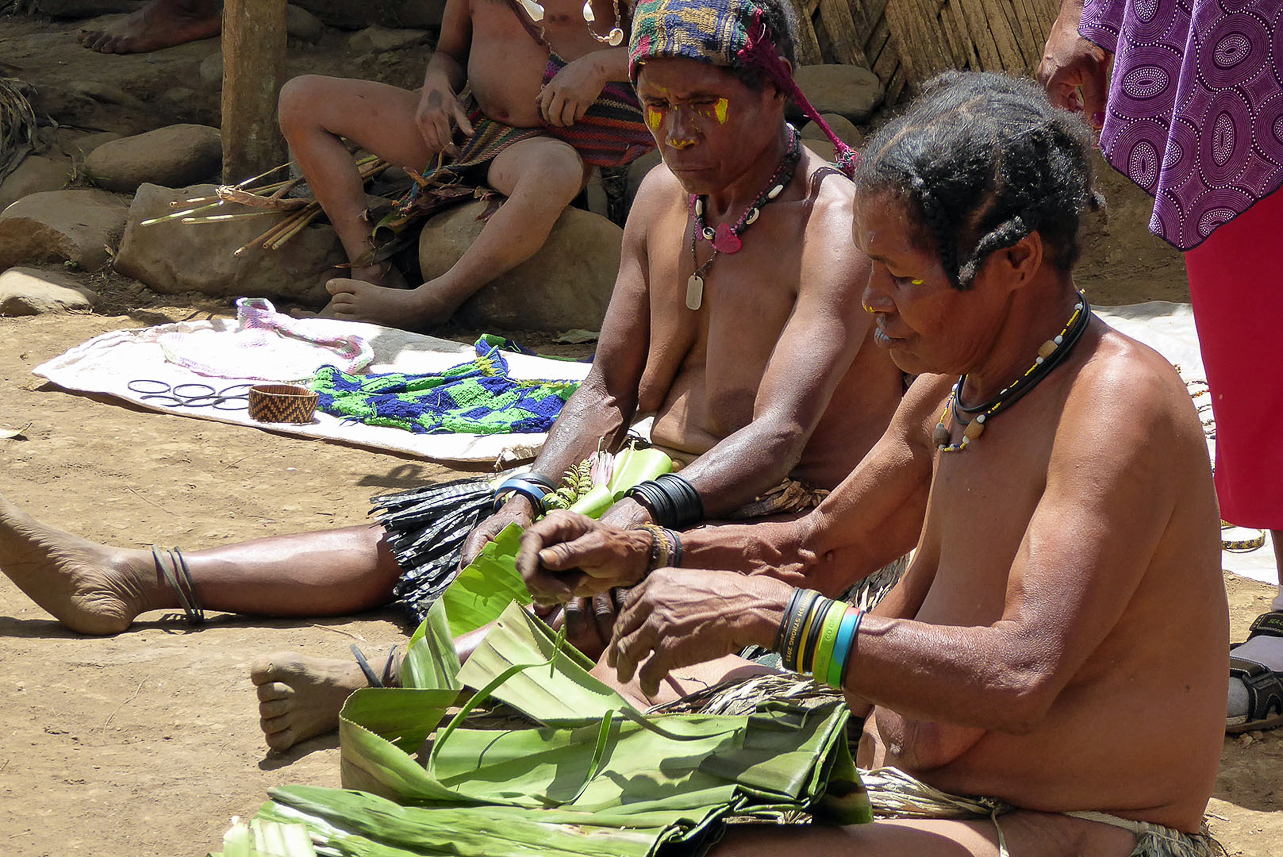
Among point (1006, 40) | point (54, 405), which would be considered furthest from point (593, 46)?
point (54, 405)

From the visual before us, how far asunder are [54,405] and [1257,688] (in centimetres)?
482

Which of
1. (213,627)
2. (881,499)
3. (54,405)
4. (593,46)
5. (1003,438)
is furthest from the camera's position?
(593,46)

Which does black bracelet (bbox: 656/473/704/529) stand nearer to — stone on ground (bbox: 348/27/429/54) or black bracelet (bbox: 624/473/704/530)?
black bracelet (bbox: 624/473/704/530)

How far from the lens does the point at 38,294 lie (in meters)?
7.25

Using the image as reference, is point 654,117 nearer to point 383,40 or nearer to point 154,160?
point 154,160

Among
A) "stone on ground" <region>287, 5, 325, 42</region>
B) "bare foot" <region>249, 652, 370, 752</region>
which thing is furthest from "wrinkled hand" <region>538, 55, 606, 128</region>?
"bare foot" <region>249, 652, 370, 752</region>

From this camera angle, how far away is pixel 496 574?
2973 mm

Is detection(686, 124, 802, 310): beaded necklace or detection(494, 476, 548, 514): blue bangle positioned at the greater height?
detection(686, 124, 802, 310): beaded necklace

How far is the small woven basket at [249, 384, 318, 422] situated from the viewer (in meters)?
5.64

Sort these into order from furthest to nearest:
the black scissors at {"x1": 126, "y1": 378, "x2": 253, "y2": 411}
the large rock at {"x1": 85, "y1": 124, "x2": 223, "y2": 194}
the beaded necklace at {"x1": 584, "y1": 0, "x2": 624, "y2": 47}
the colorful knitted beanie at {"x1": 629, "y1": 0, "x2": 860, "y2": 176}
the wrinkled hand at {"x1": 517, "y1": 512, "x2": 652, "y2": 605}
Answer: the large rock at {"x1": 85, "y1": 124, "x2": 223, "y2": 194}
the black scissors at {"x1": 126, "y1": 378, "x2": 253, "y2": 411}
the beaded necklace at {"x1": 584, "y1": 0, "x2": 624, "y2": 47}
the colorful knitted beanie at {"x1": 629, "y1": 0, "x2": 860, "y2": 176}
the wrinkled hand at {"x1": 517, "y1": 512, "x2": 652, "y2": 605}

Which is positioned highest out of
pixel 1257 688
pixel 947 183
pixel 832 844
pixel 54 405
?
pixel 947 183

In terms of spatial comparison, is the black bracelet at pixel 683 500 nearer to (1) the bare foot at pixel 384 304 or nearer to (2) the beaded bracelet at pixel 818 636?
(2) the beaded bracelet at pixel 818 636

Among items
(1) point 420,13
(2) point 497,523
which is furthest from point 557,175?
(2) point 497,523

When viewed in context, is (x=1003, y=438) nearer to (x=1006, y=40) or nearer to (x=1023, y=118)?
(x=1023, y=118)
